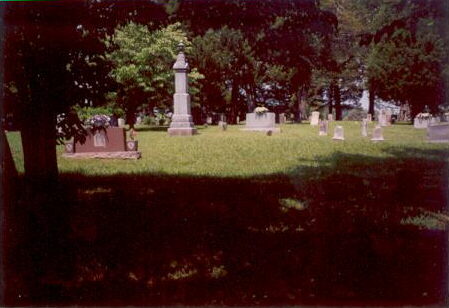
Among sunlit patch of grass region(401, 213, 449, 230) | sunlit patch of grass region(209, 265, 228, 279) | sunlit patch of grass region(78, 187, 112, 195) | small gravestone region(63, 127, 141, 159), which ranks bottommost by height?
sunlit patch of grass region(401, 213, 449, 230)

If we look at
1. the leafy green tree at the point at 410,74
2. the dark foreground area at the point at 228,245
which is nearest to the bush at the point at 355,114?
the leafy green tree at the point at 410,74

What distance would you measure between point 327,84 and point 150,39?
36397 mm

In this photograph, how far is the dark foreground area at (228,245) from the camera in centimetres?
376

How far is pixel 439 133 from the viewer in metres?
18.9

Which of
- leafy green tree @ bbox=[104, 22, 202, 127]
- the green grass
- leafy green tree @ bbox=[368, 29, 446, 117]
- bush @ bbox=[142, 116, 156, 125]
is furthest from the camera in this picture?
bush @ bbox=[142, 116, 156, 125]

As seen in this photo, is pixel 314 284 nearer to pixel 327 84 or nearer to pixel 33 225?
pixel 33 225

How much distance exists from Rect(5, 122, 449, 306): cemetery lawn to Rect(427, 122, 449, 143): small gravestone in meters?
10.1

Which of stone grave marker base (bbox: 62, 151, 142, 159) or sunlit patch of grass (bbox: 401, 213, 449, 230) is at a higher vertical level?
stone grave marker base (bbox: 62, 151, 142, 159)

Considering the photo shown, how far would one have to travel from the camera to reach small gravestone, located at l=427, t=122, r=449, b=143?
18609 mm

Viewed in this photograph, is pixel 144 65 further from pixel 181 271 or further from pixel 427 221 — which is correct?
pixel 181 271

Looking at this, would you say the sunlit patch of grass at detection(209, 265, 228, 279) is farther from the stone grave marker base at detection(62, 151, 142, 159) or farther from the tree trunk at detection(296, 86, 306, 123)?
the tree trunk at detection(296, 86, 306, 123)

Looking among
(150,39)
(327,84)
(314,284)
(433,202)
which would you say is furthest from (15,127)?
(327,84)

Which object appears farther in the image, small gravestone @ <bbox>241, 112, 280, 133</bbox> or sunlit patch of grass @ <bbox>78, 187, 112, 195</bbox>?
small gravestone @ <bbox>241, 112, 280, 133</bbox>

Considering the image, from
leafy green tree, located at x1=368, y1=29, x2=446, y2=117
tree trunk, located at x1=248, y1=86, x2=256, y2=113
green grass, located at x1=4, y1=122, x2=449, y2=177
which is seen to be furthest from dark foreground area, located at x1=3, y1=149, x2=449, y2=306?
tree trunk, located at x1=248, y1=86, x2=256, y2=113
